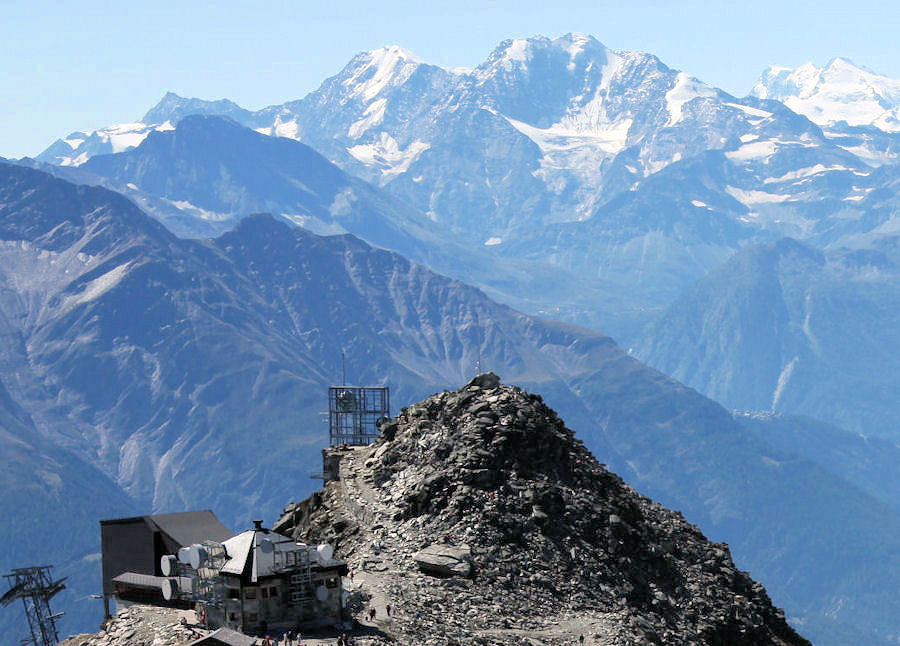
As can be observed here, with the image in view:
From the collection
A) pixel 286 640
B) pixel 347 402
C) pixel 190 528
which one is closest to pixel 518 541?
pixel 286 640

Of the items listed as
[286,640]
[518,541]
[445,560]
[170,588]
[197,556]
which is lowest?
[286,640]

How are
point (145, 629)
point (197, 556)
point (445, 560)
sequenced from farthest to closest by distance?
point (445, 560) → point (145, 629) → point (197, 556)

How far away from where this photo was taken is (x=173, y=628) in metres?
66.4

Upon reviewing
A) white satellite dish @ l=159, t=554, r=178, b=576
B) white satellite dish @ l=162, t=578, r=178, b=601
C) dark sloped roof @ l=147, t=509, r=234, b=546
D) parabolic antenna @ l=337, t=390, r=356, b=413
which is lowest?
white satellite dish @ l=162, t=578, r=178, b=601

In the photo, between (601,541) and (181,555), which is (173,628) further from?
(601,541)

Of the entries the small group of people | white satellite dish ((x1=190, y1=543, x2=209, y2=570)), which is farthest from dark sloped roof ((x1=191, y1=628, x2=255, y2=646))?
white satellite dish ((x1=190, y1=543, x2=209, y2=570))

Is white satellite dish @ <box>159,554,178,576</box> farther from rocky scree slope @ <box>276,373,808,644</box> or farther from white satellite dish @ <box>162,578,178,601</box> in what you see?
rocky scree slope @ <box>276,373,808,644</box>

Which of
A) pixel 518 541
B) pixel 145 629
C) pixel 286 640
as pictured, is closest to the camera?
pixel 286 640

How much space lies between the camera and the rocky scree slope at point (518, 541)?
229 feet

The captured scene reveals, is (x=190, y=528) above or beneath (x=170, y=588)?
above

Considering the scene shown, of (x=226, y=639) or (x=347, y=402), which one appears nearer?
(x=226, y=639)

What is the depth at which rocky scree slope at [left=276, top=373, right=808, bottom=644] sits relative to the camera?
69688 mm

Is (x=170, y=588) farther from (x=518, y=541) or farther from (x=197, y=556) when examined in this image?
(x=518, y=541)

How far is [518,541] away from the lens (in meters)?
74.8
